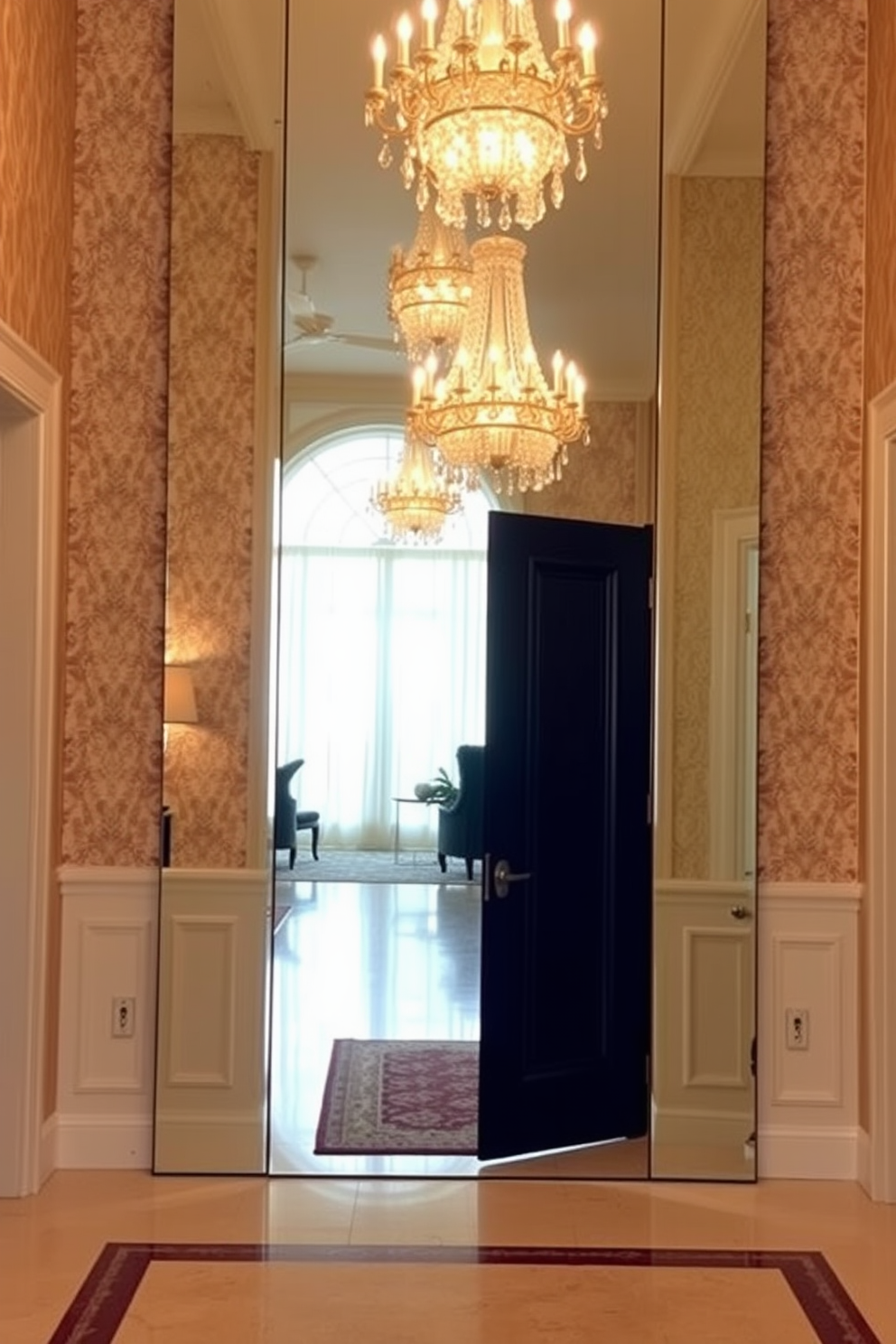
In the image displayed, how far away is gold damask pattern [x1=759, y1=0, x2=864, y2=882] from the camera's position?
12.4ft

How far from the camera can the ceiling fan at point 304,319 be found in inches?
153

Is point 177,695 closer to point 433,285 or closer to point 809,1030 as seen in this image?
point 433,285

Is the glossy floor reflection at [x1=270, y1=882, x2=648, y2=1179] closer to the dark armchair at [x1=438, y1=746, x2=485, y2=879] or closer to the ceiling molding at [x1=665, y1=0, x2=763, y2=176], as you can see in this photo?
the dark armchair at [x1=438, y1=746, x2=485, y2=879]

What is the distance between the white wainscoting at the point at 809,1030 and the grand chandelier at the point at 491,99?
7.46 feet

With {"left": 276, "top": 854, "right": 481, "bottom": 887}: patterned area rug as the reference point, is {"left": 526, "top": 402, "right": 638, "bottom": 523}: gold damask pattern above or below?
above

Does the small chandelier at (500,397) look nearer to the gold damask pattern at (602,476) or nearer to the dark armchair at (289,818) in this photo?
the gold damask pattern at (602,476)

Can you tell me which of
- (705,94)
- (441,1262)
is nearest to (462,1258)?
(441,1262)

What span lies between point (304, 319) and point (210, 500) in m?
0.68

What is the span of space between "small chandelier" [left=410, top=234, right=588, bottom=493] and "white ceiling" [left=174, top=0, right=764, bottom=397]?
7cm

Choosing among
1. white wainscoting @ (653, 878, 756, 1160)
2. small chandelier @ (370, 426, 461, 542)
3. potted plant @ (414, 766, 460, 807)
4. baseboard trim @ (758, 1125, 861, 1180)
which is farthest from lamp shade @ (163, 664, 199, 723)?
baseboard trim @ (758, 1125, 861, 1180)

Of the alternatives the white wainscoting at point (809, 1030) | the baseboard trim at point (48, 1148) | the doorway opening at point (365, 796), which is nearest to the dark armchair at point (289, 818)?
the doorway opening at point (365, 796)

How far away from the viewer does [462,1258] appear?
124 inches

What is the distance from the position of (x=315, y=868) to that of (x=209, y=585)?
4.37 ft

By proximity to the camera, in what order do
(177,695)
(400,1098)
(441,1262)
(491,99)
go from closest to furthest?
(491,99) < (441,1262) < (177,695) < (400,1098)
